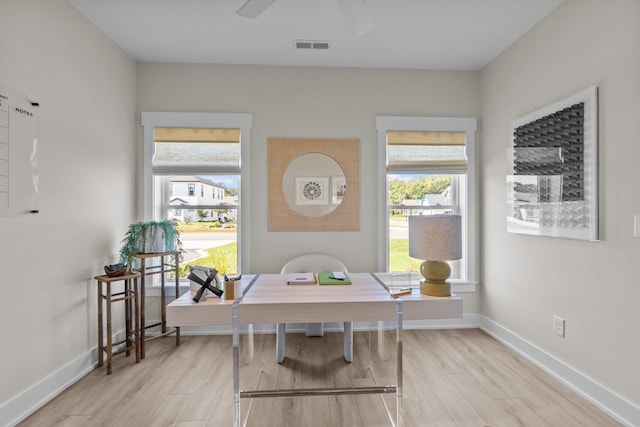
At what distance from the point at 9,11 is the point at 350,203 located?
2.84 metres

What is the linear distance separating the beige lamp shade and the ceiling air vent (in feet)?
6.64

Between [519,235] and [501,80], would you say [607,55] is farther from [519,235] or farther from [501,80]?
[519,235]

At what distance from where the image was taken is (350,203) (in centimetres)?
346

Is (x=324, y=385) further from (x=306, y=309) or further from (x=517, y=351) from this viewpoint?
(x=517, y=351)

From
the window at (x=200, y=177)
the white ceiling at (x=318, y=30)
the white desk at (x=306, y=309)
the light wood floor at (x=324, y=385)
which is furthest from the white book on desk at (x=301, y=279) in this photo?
the white ceiling at (x=318, y=30)

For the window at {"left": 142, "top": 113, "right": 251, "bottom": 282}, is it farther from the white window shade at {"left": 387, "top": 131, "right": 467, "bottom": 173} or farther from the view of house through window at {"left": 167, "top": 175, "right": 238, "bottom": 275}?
the white window shade at {"left": 387, "top": 131, "right": 467, "bottom": 173}

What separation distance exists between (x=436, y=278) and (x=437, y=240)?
0.24 meters

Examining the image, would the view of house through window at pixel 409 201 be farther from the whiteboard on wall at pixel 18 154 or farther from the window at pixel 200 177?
the whiteboard on wall at pixel 18 154

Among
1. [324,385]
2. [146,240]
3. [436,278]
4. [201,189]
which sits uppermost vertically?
[201,189]

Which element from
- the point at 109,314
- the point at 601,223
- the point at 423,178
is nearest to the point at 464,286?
the point at 423,178

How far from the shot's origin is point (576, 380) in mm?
2307

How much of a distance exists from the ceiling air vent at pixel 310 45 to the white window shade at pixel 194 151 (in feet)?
3.39

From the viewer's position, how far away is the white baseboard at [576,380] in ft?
6.40

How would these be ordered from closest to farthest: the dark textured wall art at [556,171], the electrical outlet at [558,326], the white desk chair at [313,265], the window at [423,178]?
the dark textured wall art at [556,171], the electrical outlet at [558,326], the white desk chair at [313,265], the window at [423,178]
